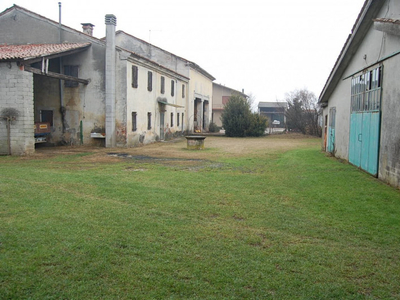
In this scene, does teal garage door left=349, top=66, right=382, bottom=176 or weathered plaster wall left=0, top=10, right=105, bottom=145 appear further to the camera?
weathered plaster wall left=0, top=10, right=105, bottom=145

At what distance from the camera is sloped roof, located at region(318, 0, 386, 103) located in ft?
38.2

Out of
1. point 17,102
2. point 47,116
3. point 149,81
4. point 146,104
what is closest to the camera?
point 17,102

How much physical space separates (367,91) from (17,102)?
1401cm

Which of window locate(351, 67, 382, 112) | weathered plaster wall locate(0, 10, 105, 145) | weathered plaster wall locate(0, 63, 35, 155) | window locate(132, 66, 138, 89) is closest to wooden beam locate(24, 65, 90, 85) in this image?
weathered plaster wall locate(0, 63, 35, 155)

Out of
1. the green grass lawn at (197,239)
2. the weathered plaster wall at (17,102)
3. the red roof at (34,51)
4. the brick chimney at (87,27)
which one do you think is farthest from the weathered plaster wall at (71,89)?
the green grass lawn at (197,239)

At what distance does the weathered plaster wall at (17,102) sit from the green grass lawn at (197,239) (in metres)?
6.85

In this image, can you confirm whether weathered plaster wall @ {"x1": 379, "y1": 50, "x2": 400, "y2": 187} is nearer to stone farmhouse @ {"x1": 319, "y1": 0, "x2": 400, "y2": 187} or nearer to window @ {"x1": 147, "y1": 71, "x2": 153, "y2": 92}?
stone farmhouse @ {"x1": 319, "y1": 0, "x2": 400, "y2": 187}

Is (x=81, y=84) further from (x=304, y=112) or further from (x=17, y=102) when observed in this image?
(x=304, y=112)

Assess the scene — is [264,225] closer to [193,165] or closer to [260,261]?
[260,261]

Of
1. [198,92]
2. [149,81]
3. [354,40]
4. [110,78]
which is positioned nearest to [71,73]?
[110,78]

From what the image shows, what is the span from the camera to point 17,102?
1622cm

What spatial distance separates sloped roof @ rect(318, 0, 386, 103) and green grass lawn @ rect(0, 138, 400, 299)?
18.1 feet

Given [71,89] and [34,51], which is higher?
[34,51]

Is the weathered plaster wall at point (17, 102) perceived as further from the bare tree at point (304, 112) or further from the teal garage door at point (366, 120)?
the bare tree at point (304, 112)
